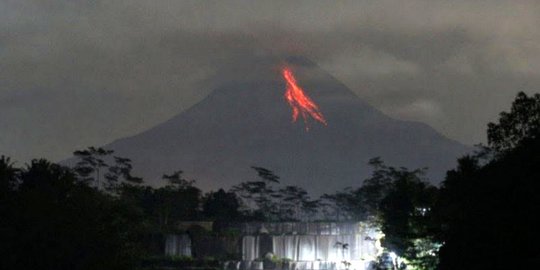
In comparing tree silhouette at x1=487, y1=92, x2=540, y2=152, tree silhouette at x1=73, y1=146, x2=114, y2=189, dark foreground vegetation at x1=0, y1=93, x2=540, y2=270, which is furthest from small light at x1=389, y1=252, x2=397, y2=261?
tree silhouette at x1=73, y1=146, x2=114, y2=189

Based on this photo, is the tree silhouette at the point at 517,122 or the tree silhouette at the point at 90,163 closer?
the tree silhouette at the point at 517,122

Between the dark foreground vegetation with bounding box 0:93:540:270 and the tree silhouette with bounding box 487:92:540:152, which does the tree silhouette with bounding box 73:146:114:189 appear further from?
the tree silhouette with bounding box 487:92:540:152

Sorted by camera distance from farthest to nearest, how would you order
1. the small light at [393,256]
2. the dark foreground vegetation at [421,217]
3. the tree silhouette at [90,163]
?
1. the tree silhouette at [90,163]
2. the small light at [393,256]
3. the dark foreground vegetation at [421,217]

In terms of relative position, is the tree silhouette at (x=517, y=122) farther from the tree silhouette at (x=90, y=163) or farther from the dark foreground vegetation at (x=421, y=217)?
the tree silhouette at (x=90, y=163)

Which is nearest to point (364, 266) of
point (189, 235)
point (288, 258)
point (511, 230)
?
point (288, 258)

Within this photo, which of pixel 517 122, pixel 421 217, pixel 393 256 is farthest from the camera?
pixel 393 256

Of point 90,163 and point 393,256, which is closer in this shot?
point 393,256

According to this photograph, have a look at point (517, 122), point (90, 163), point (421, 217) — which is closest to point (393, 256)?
point (421, 217)

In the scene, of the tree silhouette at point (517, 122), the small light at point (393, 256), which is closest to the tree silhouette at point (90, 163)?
the small light at point (393, 256)

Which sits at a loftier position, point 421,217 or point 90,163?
point 90,163

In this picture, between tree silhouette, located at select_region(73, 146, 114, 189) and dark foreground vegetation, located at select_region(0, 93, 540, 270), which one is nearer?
dark foreground vegetation, located at select_region(0, 93, 540, 270)

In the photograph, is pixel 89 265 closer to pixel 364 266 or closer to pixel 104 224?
pixel 104 224

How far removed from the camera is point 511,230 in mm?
29422

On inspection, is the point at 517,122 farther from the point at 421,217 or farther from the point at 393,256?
the point at 393,256
